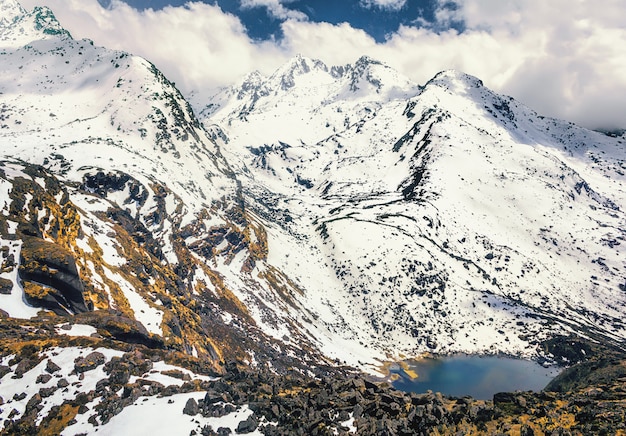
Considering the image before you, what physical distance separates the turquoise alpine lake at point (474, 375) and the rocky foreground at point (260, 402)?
378 ft

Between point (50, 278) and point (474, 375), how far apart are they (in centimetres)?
15443

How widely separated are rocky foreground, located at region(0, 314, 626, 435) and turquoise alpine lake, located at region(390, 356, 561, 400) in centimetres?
11525

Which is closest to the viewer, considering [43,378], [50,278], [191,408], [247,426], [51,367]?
[247,426]

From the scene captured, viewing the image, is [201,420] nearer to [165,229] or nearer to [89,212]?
[89,212]

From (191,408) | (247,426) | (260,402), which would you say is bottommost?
(191,408)

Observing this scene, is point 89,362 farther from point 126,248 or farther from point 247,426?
point 126,248

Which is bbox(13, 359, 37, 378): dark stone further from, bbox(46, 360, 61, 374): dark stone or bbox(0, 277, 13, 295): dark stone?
bbox(0, 277, 13, 295): dark stone

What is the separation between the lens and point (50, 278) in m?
52.9

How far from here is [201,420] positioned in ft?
99.9

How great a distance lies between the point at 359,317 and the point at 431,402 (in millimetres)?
165596

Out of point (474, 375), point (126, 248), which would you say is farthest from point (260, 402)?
point (474, 375)

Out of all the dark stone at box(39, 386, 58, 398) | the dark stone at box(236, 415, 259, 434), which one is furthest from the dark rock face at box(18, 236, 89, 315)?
the dark stone at box(236, 415, 259, 434)

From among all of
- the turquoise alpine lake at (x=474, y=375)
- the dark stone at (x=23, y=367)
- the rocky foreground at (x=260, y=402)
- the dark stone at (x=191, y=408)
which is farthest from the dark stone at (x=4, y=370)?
the turquoise alpine lake at (x=474, y=375)

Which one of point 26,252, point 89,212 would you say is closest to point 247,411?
point 26,252
